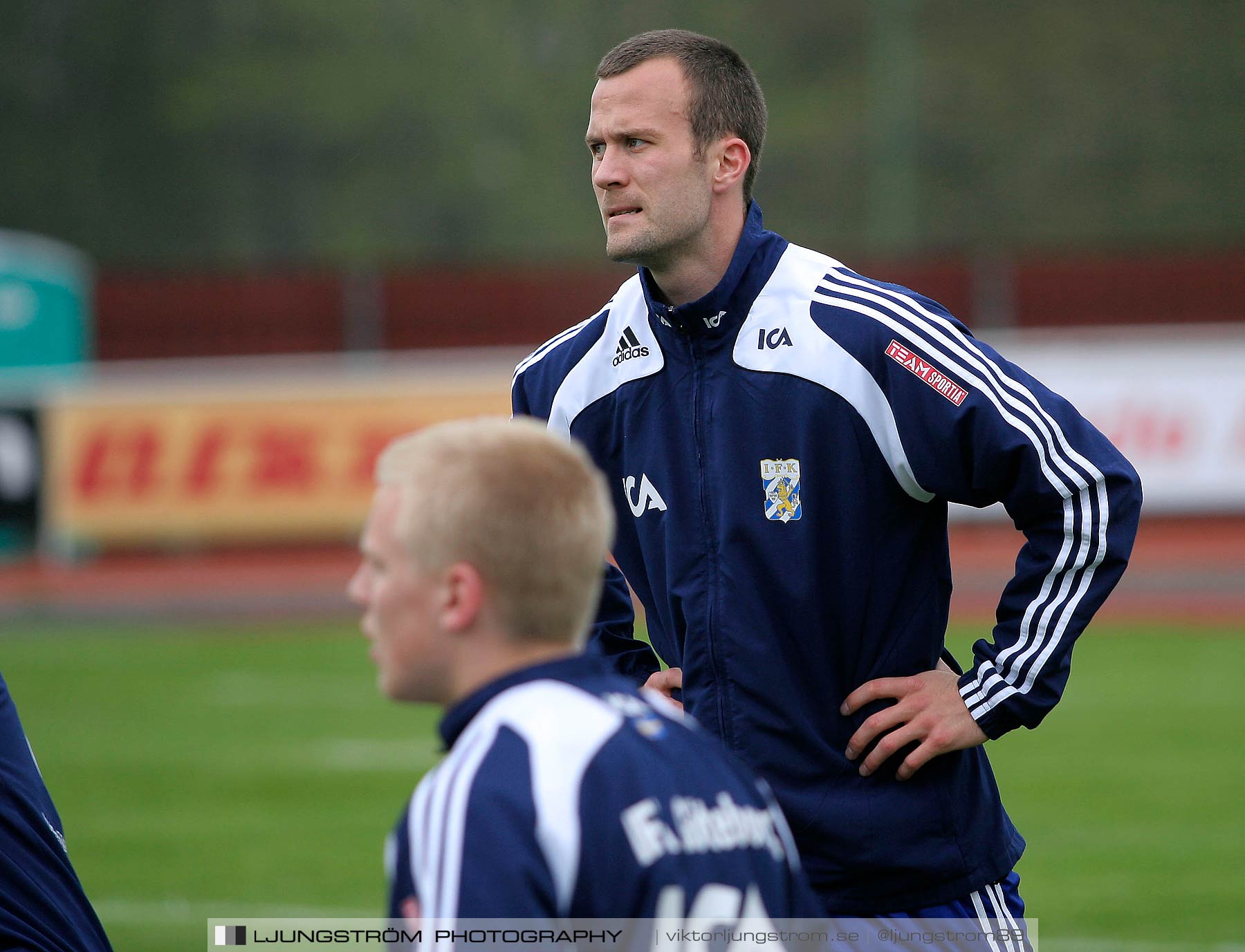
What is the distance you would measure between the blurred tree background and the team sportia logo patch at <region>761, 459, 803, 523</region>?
2290cm

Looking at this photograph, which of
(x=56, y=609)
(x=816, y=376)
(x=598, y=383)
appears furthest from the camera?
(x=56, y=609)

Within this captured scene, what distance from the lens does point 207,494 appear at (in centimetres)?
1948

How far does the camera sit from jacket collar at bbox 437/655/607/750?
91.0 inches

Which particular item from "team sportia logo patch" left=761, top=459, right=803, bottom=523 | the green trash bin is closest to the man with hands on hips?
"team sportia logo patch" left=761, top=459, right=803, bottom=523

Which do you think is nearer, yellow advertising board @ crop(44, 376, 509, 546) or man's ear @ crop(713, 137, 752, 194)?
man's ear @ crop(713, 137, 752, 194)

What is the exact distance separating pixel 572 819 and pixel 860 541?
1444mm

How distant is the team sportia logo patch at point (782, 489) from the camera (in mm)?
3475

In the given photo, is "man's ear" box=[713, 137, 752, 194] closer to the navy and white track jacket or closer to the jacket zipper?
the navy and white track jacket

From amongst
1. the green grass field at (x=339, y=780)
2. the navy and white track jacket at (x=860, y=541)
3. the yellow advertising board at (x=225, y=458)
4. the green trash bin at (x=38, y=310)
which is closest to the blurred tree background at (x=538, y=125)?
the green trash bin at (x=38, y=310)

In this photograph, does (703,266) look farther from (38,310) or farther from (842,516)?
(38,310)

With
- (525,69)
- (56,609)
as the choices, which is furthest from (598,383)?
(525,69)

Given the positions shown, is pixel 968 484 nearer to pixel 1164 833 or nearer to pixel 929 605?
pixel 929 605

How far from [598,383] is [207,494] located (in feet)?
53.8

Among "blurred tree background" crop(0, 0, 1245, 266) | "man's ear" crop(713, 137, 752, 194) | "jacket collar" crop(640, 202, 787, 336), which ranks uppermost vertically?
"blurred tree background" crop(0, 0, 1245, 266)
